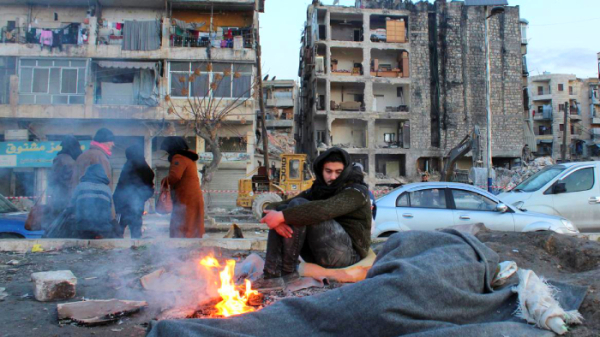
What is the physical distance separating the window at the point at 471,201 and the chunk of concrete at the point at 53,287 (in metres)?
6.28

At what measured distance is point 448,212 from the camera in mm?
7516

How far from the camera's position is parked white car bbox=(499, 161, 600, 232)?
28.5ft

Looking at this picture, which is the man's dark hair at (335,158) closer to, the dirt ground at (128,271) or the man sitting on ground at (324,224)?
the man sitting on ground at (324,224)

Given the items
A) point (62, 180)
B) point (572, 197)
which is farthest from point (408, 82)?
point (62, 180)

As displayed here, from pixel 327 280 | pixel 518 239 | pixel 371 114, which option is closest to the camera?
pixel 327 280

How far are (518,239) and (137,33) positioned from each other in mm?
24111

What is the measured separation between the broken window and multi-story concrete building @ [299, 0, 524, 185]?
57.2ft

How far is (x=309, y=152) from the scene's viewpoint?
38.8 m

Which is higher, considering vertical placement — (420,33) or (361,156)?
(420,33)

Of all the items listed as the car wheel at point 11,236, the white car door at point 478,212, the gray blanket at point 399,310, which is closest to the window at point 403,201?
the white car door at point 478,212

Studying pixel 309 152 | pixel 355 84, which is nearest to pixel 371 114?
pixel 355 84

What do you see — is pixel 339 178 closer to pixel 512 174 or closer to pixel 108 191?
pixel 108 191

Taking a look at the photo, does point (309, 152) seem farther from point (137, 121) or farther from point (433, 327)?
point (433, 327)

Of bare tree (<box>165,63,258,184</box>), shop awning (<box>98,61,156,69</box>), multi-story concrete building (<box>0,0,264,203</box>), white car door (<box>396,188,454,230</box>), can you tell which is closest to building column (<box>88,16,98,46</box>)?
multi-story concrete building (<box>0,0,264,203</box>)
